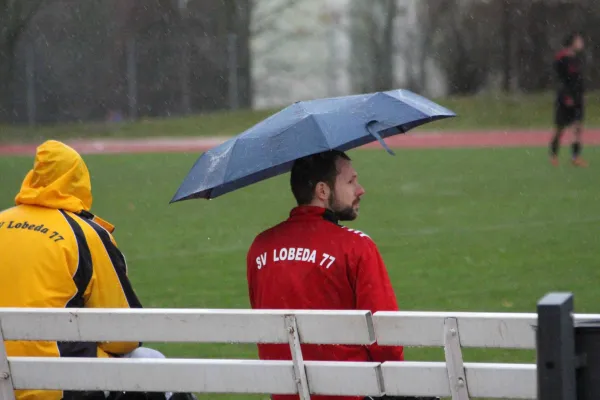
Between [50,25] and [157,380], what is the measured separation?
39.5 m

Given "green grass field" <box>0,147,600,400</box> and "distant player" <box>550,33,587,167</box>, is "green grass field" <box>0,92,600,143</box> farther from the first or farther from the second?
"distant player" <box>550,33,587,167</box>

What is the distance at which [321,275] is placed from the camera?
14.3 feet

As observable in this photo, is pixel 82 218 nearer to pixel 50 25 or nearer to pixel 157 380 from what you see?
pixel 157 380

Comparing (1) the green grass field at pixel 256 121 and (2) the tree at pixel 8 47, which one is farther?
(2) the tree at pixel 8 47

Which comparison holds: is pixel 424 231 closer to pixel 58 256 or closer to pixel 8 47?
pixel 58 256

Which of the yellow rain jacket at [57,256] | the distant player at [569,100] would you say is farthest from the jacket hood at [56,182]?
the distant player at [569,100]

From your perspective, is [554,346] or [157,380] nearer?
[554,346]

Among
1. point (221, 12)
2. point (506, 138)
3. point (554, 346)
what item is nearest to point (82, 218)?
point (554, 346)

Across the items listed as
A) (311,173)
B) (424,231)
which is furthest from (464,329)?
(424,231)

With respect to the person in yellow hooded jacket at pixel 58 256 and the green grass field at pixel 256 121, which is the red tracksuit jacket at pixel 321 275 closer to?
the person in yellow hooded jacket at pixel 58 256

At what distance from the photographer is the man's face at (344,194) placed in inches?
181

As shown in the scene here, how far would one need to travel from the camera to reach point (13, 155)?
30609 millimetres

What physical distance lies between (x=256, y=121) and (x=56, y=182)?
101ft

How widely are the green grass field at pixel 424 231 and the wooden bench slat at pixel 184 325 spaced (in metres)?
3.08
